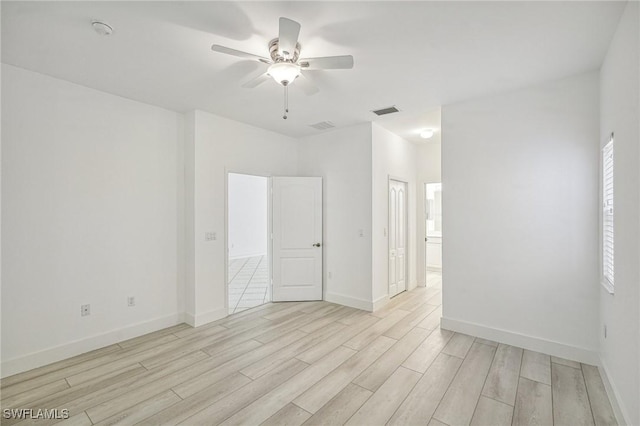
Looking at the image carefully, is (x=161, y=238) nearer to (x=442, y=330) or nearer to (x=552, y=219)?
(x=442, y=330)

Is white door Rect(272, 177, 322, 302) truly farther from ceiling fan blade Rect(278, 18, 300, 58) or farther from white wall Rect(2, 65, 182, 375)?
ceiling fan blade Rect(278, 18, 300, 58)

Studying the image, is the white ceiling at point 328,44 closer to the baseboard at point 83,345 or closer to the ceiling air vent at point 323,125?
the ceiling air vent at point 323,125

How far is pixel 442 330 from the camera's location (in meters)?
3.66

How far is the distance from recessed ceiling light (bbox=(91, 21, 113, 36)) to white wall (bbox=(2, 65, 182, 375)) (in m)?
1.32

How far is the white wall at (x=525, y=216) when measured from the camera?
286cm

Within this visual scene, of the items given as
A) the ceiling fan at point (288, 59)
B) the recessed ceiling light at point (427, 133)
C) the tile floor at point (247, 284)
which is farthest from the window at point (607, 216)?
the tile floor at point (247, 284)

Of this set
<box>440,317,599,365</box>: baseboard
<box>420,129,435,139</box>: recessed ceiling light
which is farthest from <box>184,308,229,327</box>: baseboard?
<box>420,129,435,139</box>: recessed ceiling light

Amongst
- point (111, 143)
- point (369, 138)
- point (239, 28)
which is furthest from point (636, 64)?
point (111, 143)

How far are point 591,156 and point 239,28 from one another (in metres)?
3.41

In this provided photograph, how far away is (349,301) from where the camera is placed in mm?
4582

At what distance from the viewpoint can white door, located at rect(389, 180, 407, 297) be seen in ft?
16.3

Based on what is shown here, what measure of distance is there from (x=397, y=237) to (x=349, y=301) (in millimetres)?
1460

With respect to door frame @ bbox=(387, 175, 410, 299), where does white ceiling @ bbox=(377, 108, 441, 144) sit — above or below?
above

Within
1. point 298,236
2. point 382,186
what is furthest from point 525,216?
point 298,236
